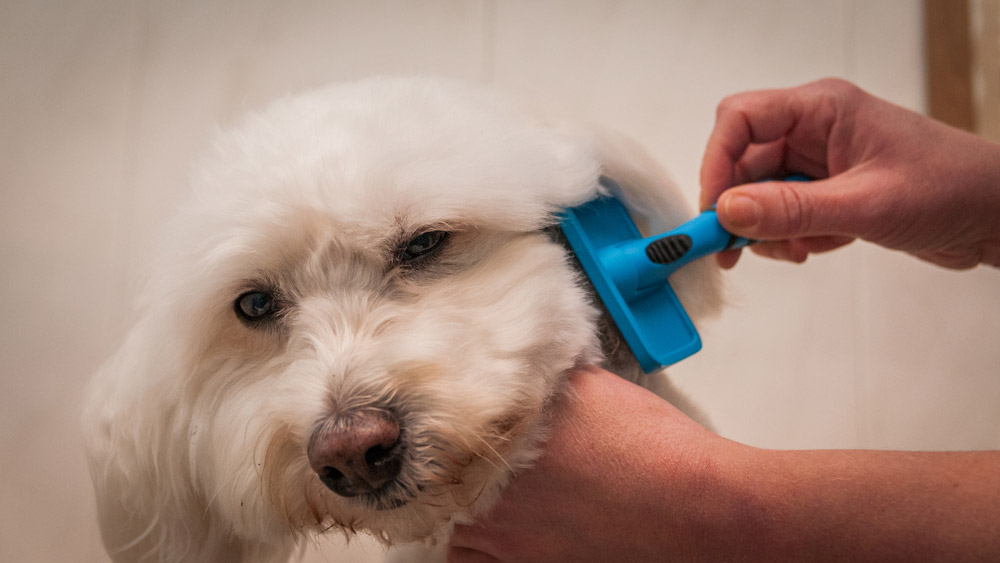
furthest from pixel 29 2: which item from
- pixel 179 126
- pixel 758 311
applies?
pixel 758 311

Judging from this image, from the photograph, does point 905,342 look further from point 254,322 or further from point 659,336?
point 254,322

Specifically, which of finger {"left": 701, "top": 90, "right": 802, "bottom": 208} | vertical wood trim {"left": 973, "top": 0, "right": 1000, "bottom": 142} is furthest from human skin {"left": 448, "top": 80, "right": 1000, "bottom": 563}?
vertical wood trim {"left": 973, "top": 0, "right": 1000, "bottom": 142}

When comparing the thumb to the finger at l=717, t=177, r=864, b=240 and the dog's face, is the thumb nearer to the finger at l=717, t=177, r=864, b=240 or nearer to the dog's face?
the finger at l=717, t=177, r=864, b=240

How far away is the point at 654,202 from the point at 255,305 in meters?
0.47

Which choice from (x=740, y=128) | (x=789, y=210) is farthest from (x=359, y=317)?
(x=740, y=128)

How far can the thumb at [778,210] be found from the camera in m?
0.70

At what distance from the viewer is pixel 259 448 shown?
0.56 meters

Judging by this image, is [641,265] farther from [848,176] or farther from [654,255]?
[848,176]

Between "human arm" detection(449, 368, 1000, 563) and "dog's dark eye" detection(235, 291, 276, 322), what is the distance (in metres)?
0.32

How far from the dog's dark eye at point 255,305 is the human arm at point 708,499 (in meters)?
0.32

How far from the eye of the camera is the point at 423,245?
25.1 inches

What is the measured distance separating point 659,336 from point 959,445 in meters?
1.09

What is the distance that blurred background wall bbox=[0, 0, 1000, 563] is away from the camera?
0.85 metres

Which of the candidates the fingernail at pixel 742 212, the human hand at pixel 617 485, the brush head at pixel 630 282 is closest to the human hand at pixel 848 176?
the fingernail at pixel 742 212
